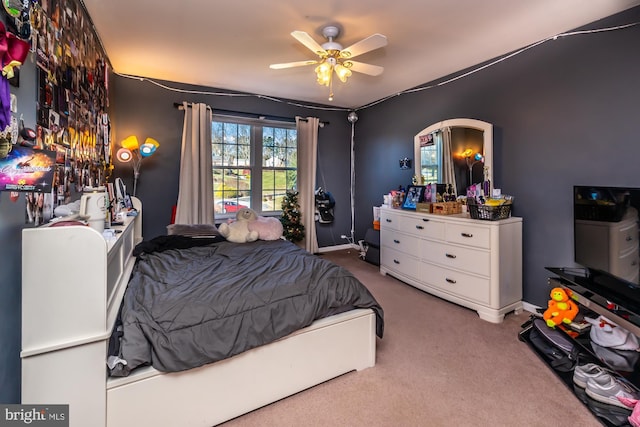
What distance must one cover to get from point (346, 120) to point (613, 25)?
11.1 feet

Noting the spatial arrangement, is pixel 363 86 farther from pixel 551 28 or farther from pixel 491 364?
pixel 491 364

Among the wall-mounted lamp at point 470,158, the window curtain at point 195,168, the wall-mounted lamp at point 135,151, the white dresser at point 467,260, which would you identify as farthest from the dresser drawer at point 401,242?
the wall-mounted lamp at point 135,151

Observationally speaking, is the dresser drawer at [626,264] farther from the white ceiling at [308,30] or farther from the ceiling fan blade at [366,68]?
the ceiling fan blade at [366,68]

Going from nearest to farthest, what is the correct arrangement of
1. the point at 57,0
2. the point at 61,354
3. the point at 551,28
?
the point at 61,354 < the point at 57,0 < the point at 551,28

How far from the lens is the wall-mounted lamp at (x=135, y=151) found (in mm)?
3168

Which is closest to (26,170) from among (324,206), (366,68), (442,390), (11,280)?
(11,280)

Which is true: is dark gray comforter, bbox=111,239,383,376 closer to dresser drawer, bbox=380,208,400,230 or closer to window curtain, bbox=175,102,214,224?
window curtain, bbox=175,102,214,224

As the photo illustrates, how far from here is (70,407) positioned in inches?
45.0

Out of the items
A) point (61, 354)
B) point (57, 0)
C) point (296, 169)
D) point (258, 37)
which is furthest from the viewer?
point (296, 169)

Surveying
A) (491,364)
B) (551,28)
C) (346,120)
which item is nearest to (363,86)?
(346,120)

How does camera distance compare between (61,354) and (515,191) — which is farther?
(515,191)

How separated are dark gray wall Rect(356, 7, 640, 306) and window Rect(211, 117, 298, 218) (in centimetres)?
241

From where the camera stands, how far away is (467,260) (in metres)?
2.73

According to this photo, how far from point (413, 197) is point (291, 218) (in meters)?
1.82
